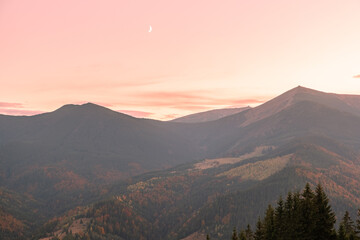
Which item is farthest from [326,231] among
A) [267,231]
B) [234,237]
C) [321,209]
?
[234,237]

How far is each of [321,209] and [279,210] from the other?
12.7 metres

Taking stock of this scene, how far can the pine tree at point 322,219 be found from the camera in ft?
146

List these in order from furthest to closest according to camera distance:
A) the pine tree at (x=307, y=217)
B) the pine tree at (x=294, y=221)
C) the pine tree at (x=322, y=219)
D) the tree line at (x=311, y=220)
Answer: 1. the pine tree at (x=294, y=221)
2. the pine tree at (x=307, y=217)
3. the tree line at (x=311, y=220)
4. the pine tree at (x=322, y=219)

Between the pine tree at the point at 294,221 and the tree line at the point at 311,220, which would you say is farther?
the pine tree at the point at 294,221

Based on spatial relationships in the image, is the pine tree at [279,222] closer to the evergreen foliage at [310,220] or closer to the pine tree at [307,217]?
the evergreen foliage at [310,220]

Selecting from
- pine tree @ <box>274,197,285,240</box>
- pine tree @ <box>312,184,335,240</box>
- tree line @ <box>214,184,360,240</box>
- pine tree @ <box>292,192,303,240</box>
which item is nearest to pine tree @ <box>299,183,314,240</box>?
tree line @ <box>214,184,360,240</box>

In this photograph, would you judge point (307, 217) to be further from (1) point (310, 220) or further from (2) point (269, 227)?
(2) point (269, 227)

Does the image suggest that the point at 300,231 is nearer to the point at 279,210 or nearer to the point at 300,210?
the point at 300,210

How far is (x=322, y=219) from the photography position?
148 ft

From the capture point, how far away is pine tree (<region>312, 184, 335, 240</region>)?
4462 centimetres

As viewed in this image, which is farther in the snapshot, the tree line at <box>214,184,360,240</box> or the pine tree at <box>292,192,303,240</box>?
the pine tree at <box>292,192,303,240</box>

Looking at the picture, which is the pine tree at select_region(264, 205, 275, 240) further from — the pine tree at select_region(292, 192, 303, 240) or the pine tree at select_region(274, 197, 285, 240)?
the pine tree at select_region(292, 192, 303, 240)

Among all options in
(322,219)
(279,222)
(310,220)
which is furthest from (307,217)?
(279,222)

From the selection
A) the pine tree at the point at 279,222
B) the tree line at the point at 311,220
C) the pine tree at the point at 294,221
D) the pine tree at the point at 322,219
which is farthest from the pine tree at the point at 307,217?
the pine tree at the point at 279,222
